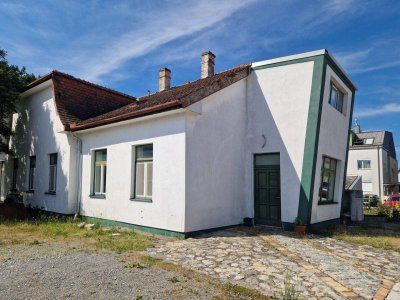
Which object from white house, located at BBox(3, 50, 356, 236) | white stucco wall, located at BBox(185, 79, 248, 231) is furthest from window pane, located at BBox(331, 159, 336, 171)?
white stucco wall, located at BBox(185, 79, 248, 231)

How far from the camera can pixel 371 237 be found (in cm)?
912

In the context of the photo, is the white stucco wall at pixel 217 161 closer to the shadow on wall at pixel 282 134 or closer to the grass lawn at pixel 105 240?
the shadow on wall at pixel 282 134

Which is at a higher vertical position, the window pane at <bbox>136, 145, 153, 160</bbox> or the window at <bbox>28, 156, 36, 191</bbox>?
the window pane at <bbox>136, 145, 153, 160</bbox>

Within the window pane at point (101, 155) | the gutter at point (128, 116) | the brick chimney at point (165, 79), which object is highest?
the brick chimney at point (165, 79)

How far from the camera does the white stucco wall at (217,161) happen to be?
27.7 ft

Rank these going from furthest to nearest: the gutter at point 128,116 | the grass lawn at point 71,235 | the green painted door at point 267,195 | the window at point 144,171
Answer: the green painted door at point 267,195
the window at point 144,171
the gutter at point 128,116
the grass lawn at point 71,235

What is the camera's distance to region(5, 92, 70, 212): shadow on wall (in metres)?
12.2

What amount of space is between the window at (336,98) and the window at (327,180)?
2.06 metres

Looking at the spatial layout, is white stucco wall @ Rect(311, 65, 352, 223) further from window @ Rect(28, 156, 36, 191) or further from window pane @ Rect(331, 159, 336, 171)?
window @ Rect(28, 156, 36, 191)

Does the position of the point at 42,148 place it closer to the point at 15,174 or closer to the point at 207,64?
the point at 15,174

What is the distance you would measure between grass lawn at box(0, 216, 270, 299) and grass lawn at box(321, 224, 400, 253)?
512 centimetres

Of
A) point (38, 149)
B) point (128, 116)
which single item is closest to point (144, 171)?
point (128, 116)

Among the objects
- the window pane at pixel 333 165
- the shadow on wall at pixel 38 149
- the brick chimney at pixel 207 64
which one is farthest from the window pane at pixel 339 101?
Result: the shadow on wall at pixel 38 149

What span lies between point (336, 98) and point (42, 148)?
40.1 ft
